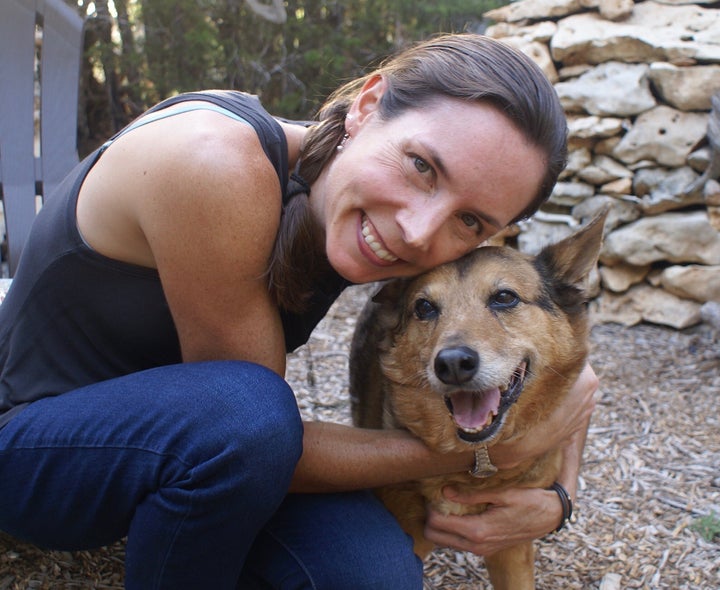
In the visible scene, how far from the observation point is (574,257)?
8.20 ft

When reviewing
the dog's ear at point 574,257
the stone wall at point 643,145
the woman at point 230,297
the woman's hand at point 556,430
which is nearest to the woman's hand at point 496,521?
the woman's hand at point 556,430

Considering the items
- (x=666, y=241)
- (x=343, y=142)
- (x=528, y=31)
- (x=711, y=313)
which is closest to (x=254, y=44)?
(x=528, y=31)

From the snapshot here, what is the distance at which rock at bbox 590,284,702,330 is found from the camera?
4957 millimetres

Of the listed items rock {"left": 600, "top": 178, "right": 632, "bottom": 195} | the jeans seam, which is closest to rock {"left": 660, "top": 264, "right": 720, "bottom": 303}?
rock {"left": 600, "top": 178, "right": 632, "bottom": 195}

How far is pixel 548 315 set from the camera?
243 centimetres

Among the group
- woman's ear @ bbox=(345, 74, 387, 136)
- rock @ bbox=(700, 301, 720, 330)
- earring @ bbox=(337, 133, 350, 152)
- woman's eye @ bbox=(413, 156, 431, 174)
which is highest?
woman's ear @ bbox=(345, 74, 387, 136)

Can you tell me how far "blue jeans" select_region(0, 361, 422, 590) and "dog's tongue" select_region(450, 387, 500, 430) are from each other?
508 millimetres

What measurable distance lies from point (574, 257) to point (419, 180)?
35.0 inches

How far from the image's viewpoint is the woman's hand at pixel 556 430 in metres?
2.31

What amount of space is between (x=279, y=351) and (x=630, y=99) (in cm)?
401

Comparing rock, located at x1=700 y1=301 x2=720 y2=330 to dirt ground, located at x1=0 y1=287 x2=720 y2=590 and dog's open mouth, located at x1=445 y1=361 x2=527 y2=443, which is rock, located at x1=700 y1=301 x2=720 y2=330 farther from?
dog's open mouth, located at x1=445 y1=361 x2=527 y2=443

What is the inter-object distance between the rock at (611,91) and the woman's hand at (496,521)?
348cm

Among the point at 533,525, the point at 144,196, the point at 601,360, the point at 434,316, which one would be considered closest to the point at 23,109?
the point at 144,196

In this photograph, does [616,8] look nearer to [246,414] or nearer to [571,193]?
[571,193]
